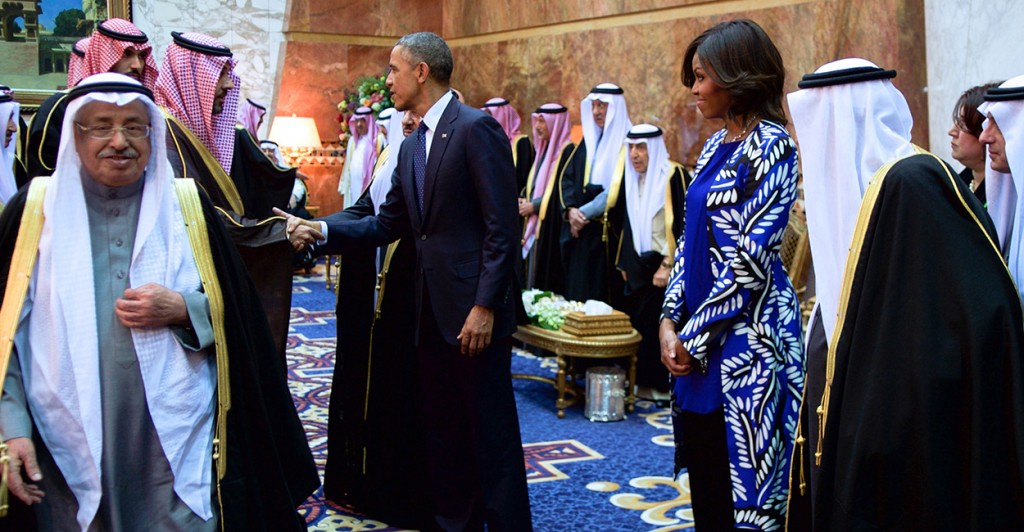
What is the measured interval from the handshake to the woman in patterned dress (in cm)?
136

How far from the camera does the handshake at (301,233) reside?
342 centimetres

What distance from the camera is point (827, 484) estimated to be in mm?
2324

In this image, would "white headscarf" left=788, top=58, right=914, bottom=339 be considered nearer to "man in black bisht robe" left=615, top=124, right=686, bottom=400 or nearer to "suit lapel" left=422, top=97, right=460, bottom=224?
"suit lapel" left=422, top=97, right=460, bottom=224

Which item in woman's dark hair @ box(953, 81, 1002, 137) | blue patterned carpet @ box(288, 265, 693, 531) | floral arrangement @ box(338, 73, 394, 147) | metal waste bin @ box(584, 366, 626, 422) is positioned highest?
floral arrangement @ box(338, 73, 394, 147)

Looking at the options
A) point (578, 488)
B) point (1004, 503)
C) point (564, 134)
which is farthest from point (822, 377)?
point (564, 134)

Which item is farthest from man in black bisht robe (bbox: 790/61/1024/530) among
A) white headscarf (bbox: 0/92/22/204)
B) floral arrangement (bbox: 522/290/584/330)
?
floral arrangement (bbox: 522/290/584/330)

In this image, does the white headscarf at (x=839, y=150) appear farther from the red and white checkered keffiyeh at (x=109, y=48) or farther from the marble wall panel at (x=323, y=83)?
the marble wall panel at (x=323, y=83)

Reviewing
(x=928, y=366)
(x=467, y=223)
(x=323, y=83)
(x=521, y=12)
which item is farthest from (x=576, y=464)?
(x=323, y=83)

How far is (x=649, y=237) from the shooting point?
6.53m

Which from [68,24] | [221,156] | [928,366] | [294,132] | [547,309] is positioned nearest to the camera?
[928,366]

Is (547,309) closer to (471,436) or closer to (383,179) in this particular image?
(383,179)

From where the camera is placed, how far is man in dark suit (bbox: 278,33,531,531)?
10.9 feet

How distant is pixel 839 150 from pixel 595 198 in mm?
4901

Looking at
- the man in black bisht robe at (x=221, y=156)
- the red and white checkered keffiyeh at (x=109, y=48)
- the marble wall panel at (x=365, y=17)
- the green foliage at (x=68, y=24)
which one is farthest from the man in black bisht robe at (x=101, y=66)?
the marble wall panel at (x=365, y=17)
